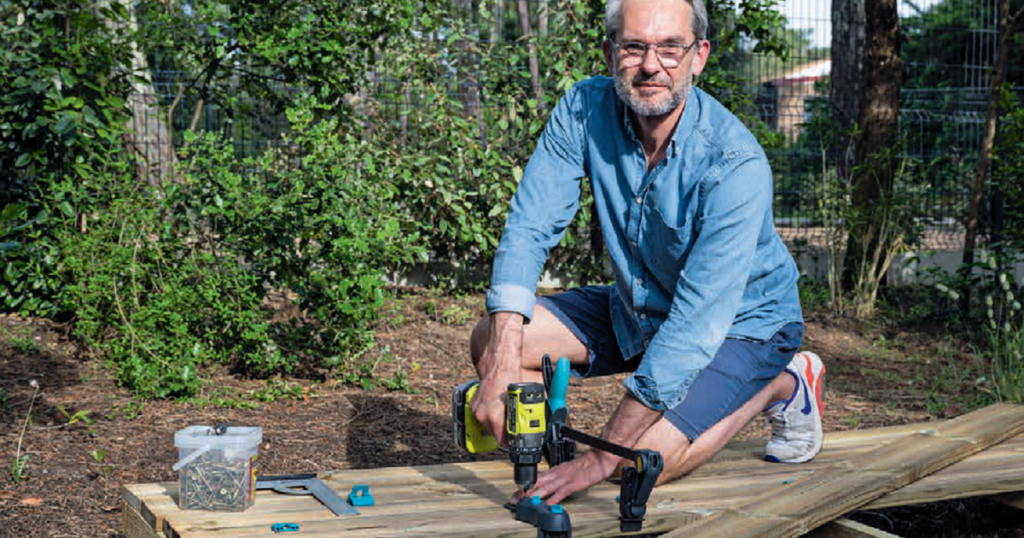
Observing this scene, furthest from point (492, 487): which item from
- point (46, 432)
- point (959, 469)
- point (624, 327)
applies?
point (46, 432)

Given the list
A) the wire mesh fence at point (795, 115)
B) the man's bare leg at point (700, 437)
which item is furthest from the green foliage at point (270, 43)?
the man's bare leg at point (700, 437)

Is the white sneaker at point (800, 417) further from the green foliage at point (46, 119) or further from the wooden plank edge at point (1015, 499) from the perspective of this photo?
the green foliage at point (46, 119)

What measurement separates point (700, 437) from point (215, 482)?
145 centimetres

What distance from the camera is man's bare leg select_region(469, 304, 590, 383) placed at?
3.64 meters

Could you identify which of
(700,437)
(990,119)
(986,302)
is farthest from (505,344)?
(990,119)

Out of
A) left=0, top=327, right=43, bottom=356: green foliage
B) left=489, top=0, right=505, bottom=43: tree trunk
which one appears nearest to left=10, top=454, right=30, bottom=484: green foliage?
left=0, top=327, right=43, bottom=356: green foliage

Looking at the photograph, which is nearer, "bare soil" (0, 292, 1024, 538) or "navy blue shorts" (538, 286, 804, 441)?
"navy blue shorts" (538, 286, 804, 441)

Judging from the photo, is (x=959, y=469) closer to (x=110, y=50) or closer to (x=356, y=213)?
(x=356, y=213)

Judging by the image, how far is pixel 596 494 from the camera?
3422 millimetres

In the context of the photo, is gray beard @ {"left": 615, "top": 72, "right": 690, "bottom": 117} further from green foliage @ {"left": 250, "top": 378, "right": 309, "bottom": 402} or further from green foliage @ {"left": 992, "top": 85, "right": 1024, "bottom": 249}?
green foliage @ {"left": 992, "top": 85, "right": 1024, "bottom": 249}

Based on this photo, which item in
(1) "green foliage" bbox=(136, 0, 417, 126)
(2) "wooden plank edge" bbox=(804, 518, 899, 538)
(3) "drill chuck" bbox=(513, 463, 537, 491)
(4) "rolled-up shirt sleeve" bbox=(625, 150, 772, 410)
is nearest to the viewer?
(3) "drill chuck" bbox=(513, 463, 537, 491)

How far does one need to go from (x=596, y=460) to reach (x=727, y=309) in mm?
588

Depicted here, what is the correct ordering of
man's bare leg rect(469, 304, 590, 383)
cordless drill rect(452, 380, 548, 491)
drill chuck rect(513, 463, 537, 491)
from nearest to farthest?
cordless drill rect(452, 380, 548, 491) < drill chuck rect(513, 463, 537, 491) < man's bare leg rect(469, 304, 590, 383)

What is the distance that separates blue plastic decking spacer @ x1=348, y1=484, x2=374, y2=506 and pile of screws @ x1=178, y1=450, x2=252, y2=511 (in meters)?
0.32
